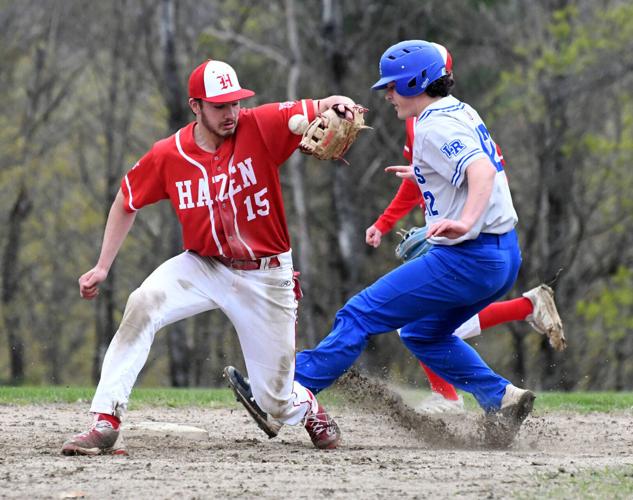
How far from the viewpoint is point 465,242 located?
6926 mm

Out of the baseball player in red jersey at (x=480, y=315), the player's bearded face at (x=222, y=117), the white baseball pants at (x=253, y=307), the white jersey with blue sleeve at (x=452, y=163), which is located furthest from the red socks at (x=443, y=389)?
the player's bearded face at (x=222, y=117)

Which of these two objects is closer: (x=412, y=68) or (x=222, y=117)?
Answer: (x=222, y=117)

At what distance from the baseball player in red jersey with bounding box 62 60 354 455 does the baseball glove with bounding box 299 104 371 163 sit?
10 centimetres

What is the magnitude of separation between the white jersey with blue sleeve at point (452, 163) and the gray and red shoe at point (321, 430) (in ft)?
4.08

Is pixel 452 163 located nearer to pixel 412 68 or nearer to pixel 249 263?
pixel 412 68

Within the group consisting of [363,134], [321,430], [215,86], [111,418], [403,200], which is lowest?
[321,430]

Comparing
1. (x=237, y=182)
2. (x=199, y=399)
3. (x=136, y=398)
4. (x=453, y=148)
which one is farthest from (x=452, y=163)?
(x=136, y=398)

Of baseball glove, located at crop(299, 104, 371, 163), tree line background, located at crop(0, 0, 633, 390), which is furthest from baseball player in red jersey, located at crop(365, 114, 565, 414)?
tree line background, located at crop(0, 0, 633, 390)

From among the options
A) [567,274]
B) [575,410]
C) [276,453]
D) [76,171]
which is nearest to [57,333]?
[76,171]

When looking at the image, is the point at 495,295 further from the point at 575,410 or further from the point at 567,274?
the point at 567,274

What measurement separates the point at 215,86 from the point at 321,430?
2.11 m

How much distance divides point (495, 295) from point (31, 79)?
27126mm

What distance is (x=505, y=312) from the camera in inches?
361

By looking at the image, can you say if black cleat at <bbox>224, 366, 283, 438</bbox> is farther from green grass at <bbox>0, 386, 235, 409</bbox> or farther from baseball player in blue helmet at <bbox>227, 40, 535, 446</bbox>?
green grass at <bbox>0, 386, 235, 409</bbox>
